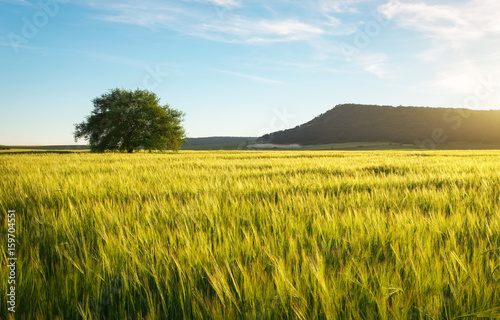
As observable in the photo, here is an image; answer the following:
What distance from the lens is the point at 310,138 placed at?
323 ft

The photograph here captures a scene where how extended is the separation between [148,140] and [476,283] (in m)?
34.1

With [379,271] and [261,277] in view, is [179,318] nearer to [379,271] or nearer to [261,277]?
[261,277]

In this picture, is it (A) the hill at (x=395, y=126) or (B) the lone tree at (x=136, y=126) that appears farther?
(A) the hill at (x=395, y=126)

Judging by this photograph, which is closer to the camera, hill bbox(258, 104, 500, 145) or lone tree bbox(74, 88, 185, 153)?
lone tree bbox(74, 88, 185, 153)

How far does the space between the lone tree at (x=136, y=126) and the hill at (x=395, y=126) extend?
216 feet

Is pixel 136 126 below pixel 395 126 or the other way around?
below

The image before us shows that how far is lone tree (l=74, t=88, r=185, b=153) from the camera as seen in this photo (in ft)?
108

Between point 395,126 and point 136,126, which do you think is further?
point 395,126

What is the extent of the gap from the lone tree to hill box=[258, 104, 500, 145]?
65827 mm

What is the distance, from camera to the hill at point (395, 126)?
76938 mm

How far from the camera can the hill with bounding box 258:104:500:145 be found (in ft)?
252

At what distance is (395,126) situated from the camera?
284 feet

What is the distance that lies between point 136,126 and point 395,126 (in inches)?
3076

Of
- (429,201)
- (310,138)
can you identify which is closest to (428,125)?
(310,138)
